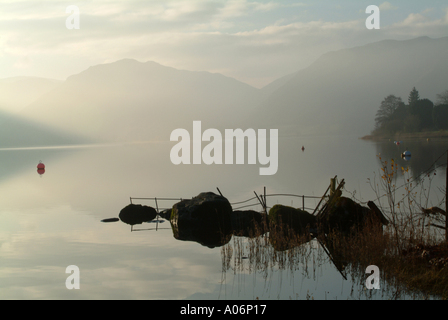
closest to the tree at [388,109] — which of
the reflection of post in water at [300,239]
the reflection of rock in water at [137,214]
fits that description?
the reflection of rock in water at [137,214]

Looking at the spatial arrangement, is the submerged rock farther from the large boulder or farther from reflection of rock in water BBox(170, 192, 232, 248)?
reflection of rock in water BBox(170, 192, 232, 248)

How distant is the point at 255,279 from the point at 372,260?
4.23m

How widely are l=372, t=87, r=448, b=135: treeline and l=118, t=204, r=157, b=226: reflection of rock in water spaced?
13557 centimetres

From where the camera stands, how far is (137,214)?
29188 mm

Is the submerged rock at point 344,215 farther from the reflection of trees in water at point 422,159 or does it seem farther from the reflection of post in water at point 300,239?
the reflection of trees in water at point 422,159

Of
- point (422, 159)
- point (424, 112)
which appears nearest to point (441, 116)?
point (424, 112)

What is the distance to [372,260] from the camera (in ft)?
48.1

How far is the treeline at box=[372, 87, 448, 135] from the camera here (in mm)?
140750

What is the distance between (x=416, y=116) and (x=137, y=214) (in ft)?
475

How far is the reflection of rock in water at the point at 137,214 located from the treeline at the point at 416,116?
13557cm

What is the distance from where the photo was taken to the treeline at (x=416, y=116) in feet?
462

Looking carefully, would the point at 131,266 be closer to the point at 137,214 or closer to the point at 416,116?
the point at 137,214

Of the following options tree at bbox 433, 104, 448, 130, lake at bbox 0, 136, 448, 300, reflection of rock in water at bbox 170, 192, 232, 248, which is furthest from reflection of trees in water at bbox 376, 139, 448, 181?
tree at bbox 433, 104, 448, 130
